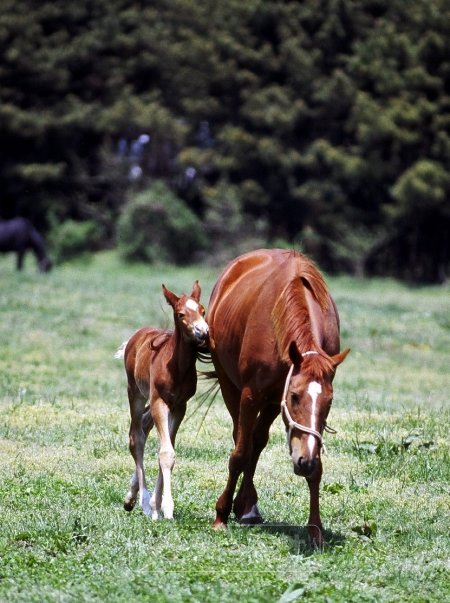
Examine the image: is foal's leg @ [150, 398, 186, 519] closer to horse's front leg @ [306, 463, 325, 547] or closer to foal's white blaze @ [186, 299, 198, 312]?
foal's white blaze @ [186, 299, 198, 312]

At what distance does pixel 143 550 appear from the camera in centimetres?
609

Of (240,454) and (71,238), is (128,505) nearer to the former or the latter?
(240,454)

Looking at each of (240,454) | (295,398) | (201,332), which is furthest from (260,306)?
(295,398)

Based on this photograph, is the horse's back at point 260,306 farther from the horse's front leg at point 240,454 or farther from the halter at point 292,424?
the halter at point 292,424

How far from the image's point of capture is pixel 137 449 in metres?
7.62

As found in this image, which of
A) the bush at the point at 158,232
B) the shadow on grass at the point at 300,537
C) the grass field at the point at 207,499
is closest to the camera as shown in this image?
the grass field at the point at 207,499

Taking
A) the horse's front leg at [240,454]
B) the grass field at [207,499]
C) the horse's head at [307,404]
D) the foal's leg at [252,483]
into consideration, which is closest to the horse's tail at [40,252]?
the grass field at [207,499]

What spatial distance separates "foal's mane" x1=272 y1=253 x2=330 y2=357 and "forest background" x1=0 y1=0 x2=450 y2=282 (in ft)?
89.5

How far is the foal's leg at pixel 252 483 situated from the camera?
7160mm

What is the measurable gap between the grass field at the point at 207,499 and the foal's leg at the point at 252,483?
161 millimetres

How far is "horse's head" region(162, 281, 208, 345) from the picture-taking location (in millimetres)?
7238

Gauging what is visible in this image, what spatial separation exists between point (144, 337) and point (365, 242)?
2907 cm

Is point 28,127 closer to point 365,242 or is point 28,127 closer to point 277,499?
point 365,242

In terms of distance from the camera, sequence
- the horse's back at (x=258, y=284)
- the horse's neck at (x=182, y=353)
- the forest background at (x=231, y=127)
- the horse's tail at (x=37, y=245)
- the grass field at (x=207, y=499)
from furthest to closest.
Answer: the forest background at (x=231, y=127)
the horse's tail at (x=37, y=245)
the horse's neck at (x=182, y=353)
the horse's back at (x=258, y=284)
the grass field at (x=207, y=499)
